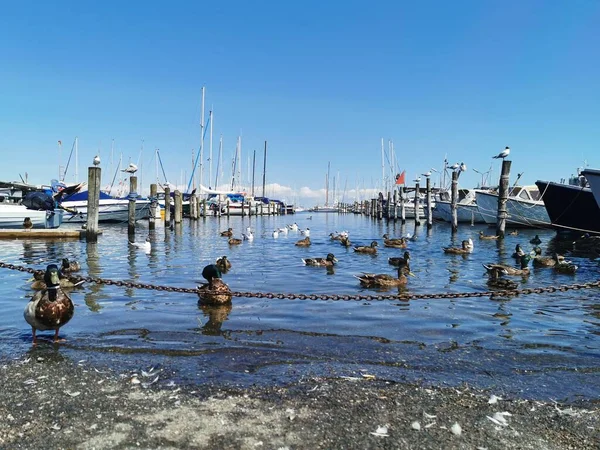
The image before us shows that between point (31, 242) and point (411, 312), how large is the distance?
66.4ft

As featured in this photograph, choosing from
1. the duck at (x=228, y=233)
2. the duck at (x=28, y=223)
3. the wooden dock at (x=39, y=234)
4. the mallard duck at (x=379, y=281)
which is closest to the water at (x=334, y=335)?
the mallard duck at (x=379, y=281)

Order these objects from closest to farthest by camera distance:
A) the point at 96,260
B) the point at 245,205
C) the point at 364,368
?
the point at 364,368 → the point at 96,260 → the point at 245,205

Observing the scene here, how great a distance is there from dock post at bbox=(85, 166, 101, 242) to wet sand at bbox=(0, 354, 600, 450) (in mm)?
19783

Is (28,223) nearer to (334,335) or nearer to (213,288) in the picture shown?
(213,288)

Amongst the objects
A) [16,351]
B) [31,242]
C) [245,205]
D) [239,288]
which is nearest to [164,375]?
[16,351]

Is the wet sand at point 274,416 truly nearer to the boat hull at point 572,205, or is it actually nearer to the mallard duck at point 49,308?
the mallard duck at point 49,308

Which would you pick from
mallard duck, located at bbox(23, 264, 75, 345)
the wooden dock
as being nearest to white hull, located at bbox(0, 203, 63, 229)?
the wooden dock

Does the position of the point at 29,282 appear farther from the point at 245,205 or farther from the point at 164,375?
the point at 245,205

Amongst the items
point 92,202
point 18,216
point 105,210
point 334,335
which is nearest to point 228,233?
point 92,202

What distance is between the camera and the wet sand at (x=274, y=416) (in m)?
4.11

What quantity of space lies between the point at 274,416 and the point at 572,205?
30392 millimetres

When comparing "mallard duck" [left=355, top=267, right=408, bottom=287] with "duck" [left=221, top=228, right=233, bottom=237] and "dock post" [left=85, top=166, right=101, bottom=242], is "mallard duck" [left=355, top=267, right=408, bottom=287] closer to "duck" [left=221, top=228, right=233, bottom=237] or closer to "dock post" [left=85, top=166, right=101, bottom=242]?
"dock post" [left=85, top=166, right=101, bottom=242]

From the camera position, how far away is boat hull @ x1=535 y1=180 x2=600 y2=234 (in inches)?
1115

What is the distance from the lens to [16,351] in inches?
257
